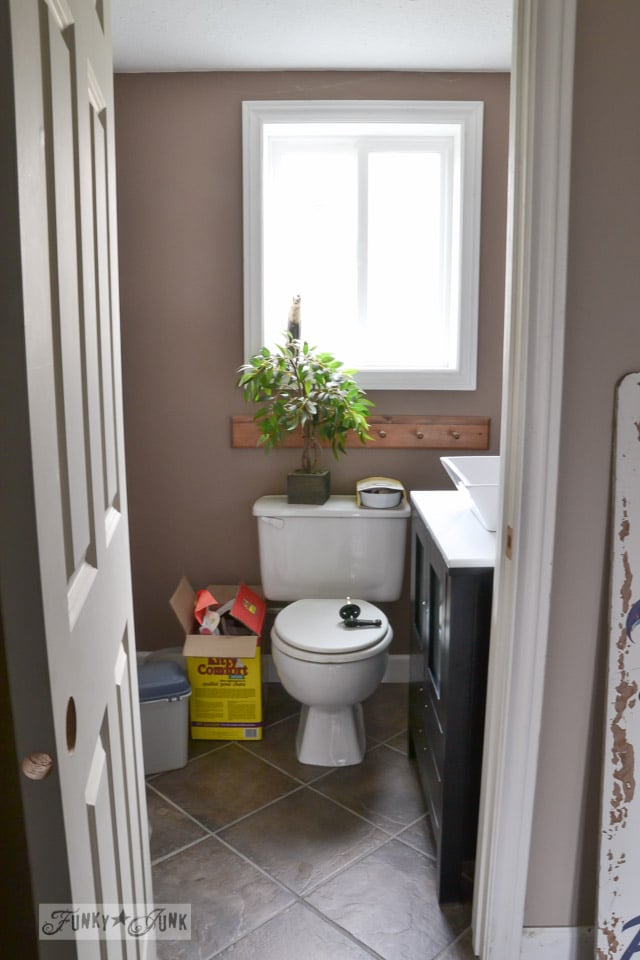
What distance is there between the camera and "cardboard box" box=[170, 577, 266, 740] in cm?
279

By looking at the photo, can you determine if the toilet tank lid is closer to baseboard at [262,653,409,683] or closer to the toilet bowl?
the toilet bowl

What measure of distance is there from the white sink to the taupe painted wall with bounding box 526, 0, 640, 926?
0.34 meters

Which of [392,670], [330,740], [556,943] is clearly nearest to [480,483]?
[330,740]

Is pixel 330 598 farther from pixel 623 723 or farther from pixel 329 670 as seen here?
pixel 623 723

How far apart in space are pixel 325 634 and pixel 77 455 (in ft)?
5.38

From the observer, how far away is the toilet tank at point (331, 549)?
289 cm

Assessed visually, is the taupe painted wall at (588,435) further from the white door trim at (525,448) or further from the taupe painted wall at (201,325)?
the taupe painted wall at (201,325)

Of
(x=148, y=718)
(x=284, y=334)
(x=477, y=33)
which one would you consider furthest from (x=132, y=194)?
(x=148, y=718)

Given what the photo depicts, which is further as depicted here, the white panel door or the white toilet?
the white toilet

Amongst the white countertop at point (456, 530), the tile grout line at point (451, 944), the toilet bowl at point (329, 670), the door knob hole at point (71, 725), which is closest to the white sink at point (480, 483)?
the white countertop at point (456, 530)

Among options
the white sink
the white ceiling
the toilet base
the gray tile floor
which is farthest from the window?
the gray tile floor

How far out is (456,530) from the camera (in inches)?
82.7

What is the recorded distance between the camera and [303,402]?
2830 millimetres

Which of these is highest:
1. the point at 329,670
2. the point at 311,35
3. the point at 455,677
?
the point at 311,35
